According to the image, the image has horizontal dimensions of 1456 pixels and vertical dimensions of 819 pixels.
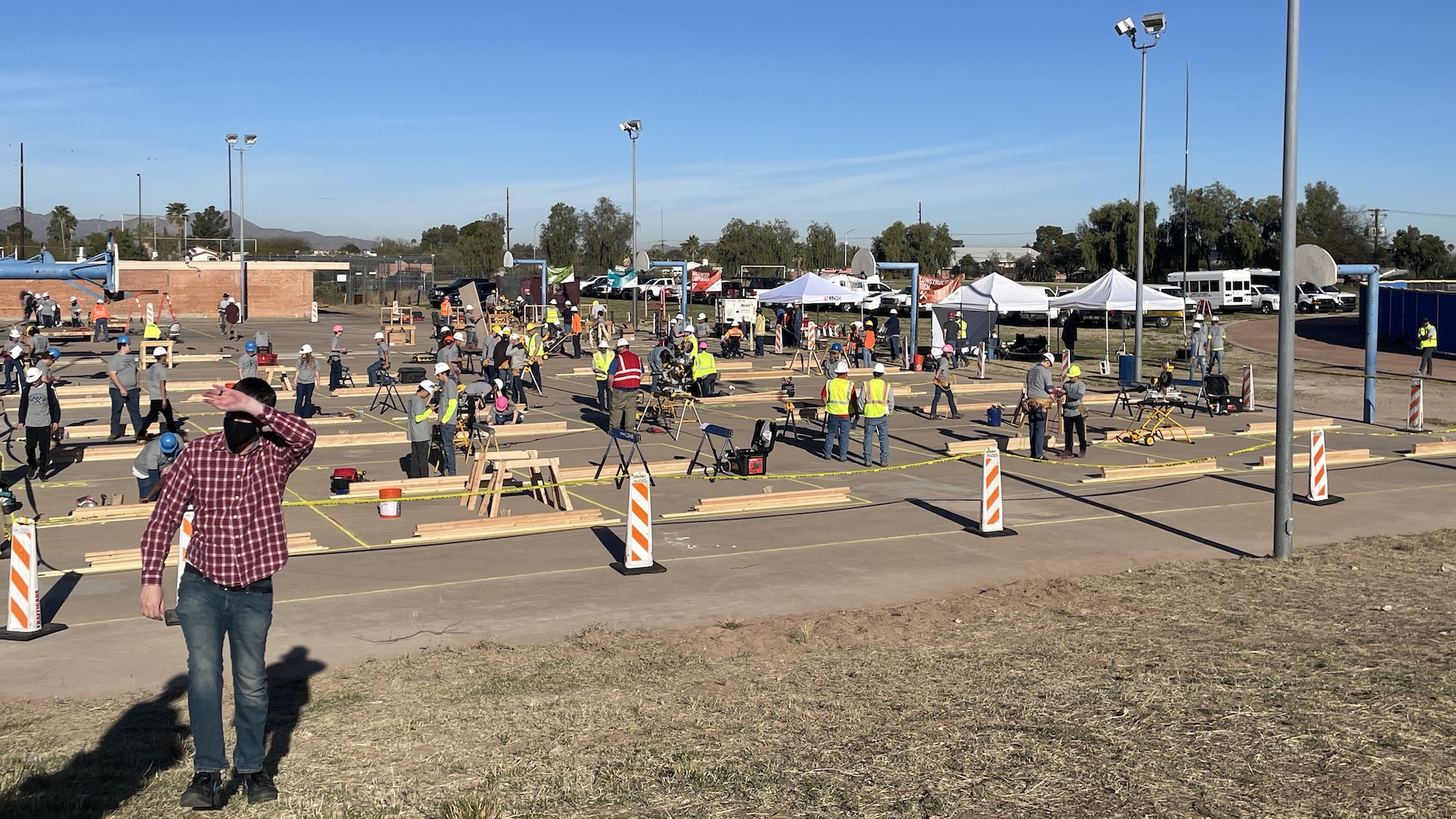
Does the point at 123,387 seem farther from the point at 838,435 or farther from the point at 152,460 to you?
the point at 838,435

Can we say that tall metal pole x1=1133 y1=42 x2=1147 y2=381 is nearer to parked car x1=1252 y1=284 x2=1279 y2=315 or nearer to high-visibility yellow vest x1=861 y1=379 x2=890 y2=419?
high-visibility yellow vest x1=861 y1=379 x2=890 y2=419

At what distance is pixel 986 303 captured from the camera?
42000 millimetres

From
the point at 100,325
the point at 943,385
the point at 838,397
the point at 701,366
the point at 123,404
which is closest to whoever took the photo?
the point at 838,397

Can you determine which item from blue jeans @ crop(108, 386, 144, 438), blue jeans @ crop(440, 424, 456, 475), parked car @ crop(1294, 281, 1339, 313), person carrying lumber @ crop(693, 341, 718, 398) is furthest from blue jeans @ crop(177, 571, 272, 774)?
parked car @ crop(1294, 281, 1339, 313)

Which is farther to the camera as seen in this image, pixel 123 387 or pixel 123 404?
pixel 123 404

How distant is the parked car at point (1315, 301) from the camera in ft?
246

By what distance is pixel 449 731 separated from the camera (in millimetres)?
7883

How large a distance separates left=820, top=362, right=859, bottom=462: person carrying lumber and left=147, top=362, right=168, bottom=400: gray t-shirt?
470 inches

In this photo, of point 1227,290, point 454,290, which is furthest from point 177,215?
point 1227,290

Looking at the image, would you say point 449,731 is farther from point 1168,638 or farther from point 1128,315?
point 1128,315

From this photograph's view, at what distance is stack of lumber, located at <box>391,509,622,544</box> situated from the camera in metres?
15.3

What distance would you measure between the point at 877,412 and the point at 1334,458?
836 cm

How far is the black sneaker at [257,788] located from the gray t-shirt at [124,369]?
1888 cm

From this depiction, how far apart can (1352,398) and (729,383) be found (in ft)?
55.4
